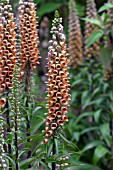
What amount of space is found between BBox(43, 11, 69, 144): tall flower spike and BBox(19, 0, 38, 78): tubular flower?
0.70 metres

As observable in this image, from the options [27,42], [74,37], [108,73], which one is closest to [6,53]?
[27,42]

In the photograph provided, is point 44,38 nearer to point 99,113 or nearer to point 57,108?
point 99,113

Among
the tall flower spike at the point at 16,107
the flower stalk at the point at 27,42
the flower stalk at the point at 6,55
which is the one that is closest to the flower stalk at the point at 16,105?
the tall flower spike at the point at 16,107

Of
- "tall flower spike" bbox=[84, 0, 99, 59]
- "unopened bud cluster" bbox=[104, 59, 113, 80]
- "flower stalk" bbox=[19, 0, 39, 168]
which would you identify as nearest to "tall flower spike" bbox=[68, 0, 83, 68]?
"tall flower spike" bbox=[84, 0, 99, 59]

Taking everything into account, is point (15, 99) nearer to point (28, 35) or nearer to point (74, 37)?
point (28, 35)

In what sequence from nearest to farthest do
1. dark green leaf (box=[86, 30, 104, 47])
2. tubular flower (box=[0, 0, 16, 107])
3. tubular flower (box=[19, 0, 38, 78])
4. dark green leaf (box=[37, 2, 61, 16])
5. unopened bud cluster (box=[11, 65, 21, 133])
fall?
unopened bud cluster (box=[11, 65, 21, 133]) → tubular flower (box=[0, 0, 16, 107]) → tubular flower (box=[19, 0, 38, 78]) → dark green leaf (box=[86, 30, 104, 47]) → dark green leaf (box=[37, 2, 61, 16])

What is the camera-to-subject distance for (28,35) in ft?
14.1

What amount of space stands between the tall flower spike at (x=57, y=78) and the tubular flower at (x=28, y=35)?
0.70 m

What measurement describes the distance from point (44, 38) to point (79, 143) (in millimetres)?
3498

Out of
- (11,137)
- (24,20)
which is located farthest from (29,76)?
(11,137)

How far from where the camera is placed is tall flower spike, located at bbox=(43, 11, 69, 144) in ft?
11.7

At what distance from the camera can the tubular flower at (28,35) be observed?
4312 millimetres

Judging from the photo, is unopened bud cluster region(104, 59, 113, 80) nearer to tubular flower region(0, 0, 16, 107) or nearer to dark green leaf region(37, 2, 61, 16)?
dark green leaf region(37, 2, 61, 16)

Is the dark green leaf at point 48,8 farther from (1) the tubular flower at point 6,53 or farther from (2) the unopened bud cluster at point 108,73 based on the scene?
(1) the tubular flower at point 6,53
